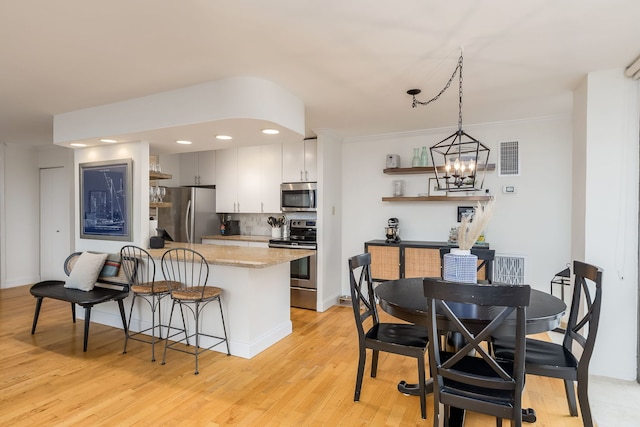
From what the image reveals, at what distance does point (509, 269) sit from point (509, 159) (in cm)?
134

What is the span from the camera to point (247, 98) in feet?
9.02

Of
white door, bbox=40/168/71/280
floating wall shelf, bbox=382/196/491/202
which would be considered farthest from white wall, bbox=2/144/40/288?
floating wall shelf, bbox=382/196/491/202

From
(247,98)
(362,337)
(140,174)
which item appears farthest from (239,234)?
(362,337)

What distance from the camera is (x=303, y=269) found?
15.4ft

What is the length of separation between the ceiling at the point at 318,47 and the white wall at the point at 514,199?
0.74 meters

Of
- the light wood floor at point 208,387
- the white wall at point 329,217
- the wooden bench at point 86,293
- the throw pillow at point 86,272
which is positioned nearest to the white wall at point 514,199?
the white wall at point 329,217

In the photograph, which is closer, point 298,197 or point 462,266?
point 462,266

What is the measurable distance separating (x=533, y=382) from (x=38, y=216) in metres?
7.59

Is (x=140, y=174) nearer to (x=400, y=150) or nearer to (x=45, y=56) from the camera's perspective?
(x=45, y=56)

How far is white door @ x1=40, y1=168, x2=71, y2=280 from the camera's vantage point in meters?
5.91

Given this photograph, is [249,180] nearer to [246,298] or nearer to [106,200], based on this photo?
[106,200]

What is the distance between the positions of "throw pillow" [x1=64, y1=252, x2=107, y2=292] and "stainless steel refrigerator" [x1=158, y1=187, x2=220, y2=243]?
153cm

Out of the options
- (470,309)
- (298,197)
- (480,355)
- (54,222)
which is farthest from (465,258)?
(54,222)

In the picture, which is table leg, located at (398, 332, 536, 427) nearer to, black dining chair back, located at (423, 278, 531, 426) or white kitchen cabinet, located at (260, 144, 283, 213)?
black dining chair back, located at (423, 278, 531, 426)
